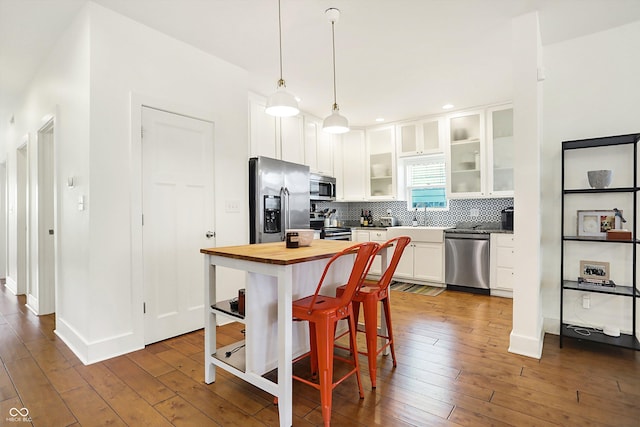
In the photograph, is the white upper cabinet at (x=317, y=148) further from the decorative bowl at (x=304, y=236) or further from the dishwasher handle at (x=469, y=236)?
the decorative bowl at (x=304, y=236)

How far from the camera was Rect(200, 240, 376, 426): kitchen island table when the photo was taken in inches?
64.3

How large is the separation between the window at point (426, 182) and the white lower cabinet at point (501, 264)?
115cm

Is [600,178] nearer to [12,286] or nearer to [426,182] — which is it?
[426,182]

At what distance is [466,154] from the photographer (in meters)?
4.68

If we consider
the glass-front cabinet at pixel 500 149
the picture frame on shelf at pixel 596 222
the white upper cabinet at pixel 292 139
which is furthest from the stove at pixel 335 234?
the picture frame on shelf at pixel 596 222

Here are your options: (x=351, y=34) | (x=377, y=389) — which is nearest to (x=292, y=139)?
(x=351, y=34)

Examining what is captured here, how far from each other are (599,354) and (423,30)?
2980 millimetres

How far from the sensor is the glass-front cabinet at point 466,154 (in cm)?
456

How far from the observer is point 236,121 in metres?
3.40

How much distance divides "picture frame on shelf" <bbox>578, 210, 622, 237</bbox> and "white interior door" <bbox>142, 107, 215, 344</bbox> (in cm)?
337

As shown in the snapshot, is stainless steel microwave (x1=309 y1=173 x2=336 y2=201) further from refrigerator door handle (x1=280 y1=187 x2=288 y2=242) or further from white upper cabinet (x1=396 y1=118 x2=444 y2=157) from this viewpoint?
white upper cabinet (x1=396 y1=118 x2=444 y2=157)

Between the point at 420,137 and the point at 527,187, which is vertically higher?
the point at 420,137

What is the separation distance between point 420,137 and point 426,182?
772mm

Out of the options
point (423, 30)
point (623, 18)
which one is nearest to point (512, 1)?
point (423, 30)
